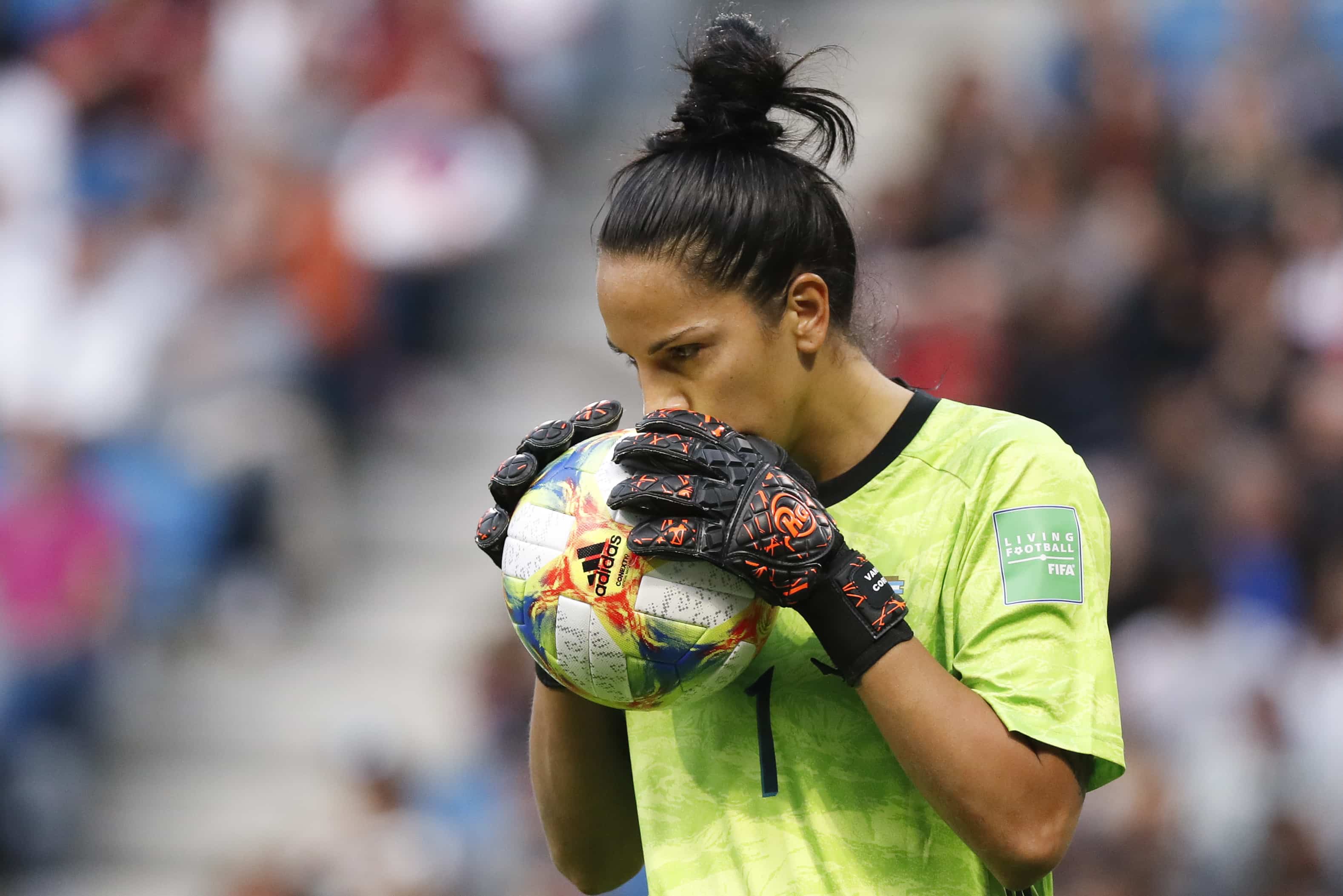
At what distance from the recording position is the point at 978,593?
2260 mm

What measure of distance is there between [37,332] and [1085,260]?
5.24 meters

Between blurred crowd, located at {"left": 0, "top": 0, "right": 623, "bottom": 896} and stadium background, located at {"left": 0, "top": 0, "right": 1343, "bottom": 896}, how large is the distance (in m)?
0.02

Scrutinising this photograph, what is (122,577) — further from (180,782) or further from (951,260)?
(951,260)

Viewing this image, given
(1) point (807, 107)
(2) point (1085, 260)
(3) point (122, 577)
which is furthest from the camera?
(3) point (122, 577)

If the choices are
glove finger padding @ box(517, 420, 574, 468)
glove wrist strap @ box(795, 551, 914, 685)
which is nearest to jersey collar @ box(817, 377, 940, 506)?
glove wrist strap @ box(795, 551, 914, 685)

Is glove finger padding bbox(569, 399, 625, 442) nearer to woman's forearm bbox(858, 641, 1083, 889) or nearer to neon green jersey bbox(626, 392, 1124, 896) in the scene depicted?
neon green jersey bbox(626, 392, 1124, 896)

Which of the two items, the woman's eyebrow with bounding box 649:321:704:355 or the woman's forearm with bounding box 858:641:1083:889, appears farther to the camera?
the woman's eyebrow with bounding box 649:321:704:355

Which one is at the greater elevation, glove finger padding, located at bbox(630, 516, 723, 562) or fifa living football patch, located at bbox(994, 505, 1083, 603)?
glove finger padding, located at bbox(630, 516, 723, 562)

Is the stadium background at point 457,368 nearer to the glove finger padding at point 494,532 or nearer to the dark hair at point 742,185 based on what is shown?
the dark hair at point 742,185

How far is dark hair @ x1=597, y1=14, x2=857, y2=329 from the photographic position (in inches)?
93.7

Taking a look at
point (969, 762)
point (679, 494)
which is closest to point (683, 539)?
point (679, 494)

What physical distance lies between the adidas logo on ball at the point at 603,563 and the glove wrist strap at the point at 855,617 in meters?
0.26

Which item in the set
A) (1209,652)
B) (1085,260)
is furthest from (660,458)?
(1085,260)

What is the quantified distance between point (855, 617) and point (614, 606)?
33cm
